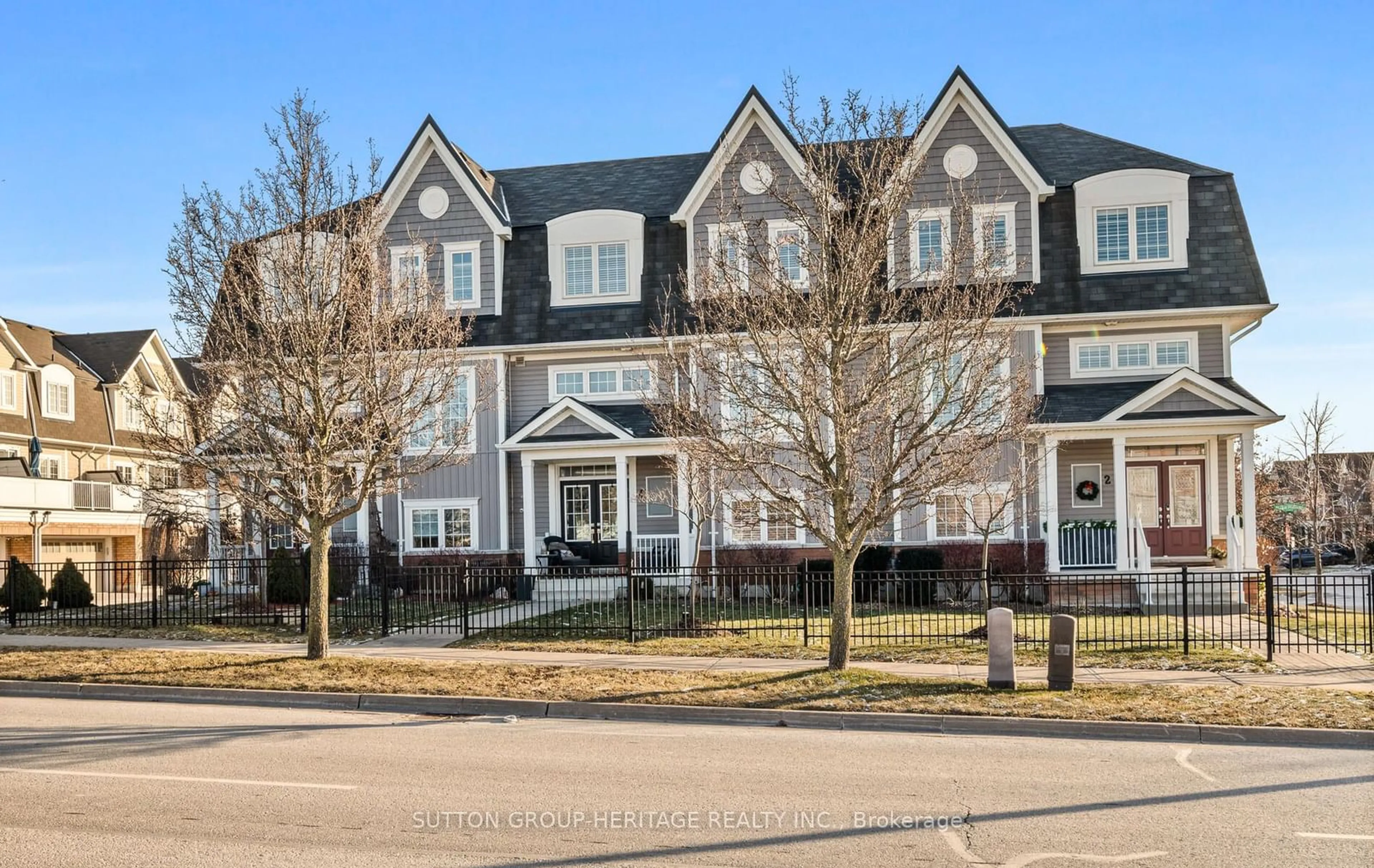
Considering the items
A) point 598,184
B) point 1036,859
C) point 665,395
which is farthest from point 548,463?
point 1036,859

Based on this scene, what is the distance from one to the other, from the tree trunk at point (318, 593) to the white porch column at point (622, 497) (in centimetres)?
1113

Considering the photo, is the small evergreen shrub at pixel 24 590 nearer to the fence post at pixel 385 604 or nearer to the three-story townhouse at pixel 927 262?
the three-story townhouse at pixel 927 262

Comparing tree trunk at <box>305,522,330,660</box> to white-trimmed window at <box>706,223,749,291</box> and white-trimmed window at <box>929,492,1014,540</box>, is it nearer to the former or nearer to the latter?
white-trimmed window at <box>706,223,749,291</box>

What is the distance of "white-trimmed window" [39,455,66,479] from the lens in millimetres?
40219

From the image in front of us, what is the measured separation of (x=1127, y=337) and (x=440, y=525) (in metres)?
17.5

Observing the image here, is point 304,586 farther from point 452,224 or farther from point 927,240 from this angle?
point 927,240

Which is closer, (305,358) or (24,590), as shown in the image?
(305,358)

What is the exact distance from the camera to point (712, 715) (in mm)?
12523

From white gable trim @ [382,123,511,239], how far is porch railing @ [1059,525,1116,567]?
618 inches

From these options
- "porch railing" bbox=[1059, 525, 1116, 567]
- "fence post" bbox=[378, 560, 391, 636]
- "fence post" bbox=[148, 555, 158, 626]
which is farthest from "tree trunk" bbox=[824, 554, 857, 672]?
"fence post" bbox=[148, 555, 158, 626]

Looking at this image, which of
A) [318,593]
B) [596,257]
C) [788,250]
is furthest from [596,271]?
[318,593]

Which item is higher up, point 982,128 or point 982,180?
point 982,128

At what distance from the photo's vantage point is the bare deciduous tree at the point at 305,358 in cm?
1534

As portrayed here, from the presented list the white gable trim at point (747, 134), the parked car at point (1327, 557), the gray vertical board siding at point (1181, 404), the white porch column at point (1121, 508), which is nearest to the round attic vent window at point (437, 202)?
the white gable trim at point (747, 134)
